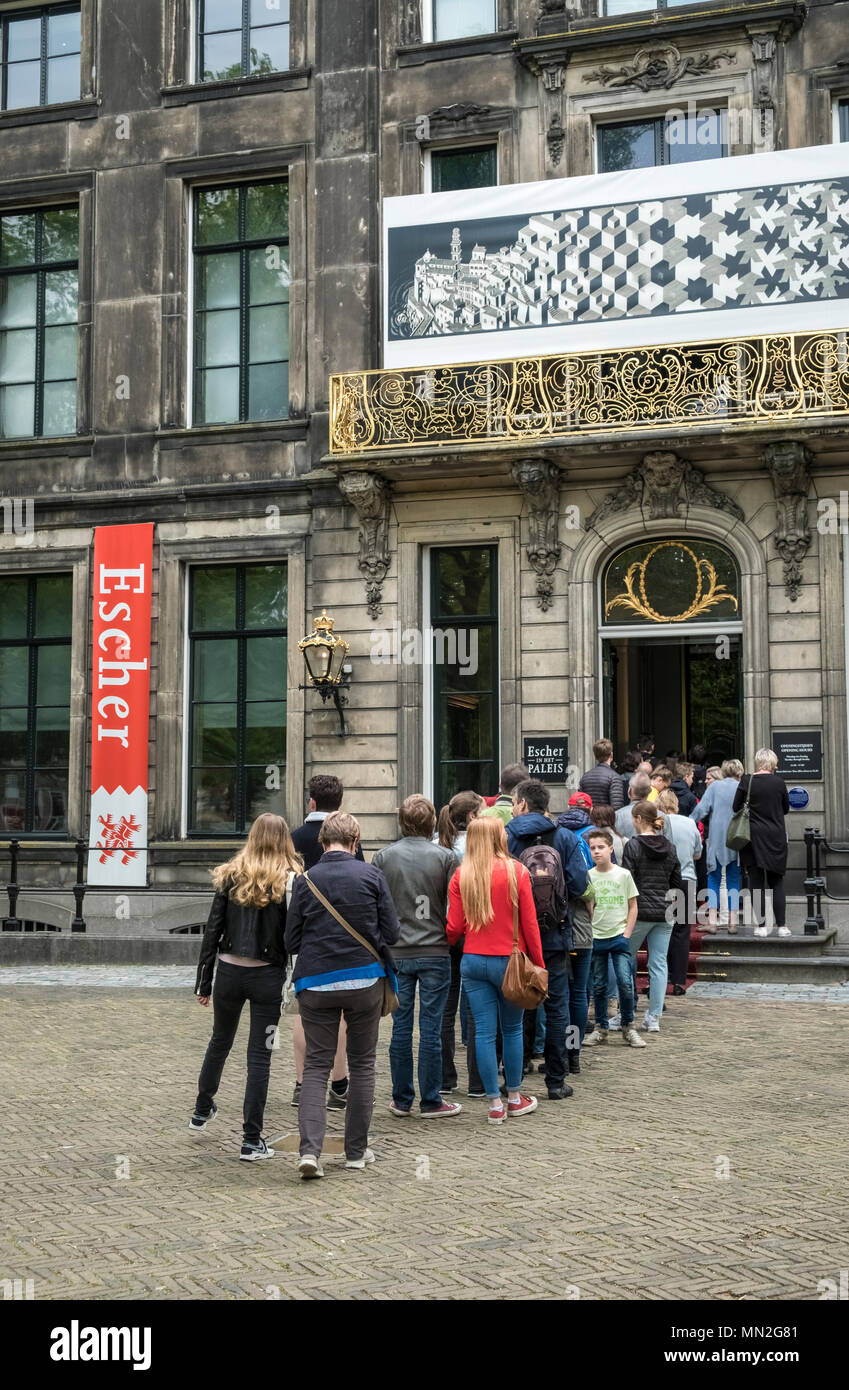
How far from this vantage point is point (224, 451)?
20188mm

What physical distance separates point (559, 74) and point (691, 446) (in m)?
5.35

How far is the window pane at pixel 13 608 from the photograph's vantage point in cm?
2128

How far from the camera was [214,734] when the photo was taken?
795 inches

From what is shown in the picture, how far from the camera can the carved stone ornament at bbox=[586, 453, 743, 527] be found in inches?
697

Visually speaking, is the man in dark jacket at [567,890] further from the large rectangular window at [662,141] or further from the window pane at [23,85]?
the window pane at [23,85]

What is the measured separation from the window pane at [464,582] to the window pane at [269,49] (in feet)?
23.9

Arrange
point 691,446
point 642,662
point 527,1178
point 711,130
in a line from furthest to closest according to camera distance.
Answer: point 642,662, point 711,130, point 691,446, point 527,1178

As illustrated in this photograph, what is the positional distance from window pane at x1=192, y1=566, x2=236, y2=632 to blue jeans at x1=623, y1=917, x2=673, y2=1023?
968cm

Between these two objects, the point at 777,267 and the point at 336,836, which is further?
the point at 777,267

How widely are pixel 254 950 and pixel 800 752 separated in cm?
1055

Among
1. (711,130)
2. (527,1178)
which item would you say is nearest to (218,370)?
(711,130)

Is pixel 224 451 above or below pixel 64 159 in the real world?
below

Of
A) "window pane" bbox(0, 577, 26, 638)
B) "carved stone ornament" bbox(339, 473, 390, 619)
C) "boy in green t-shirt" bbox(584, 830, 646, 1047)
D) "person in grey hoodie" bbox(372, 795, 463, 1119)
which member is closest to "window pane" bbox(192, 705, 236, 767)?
"carved stone ornament" bbox(339, 473, 390, 619)
